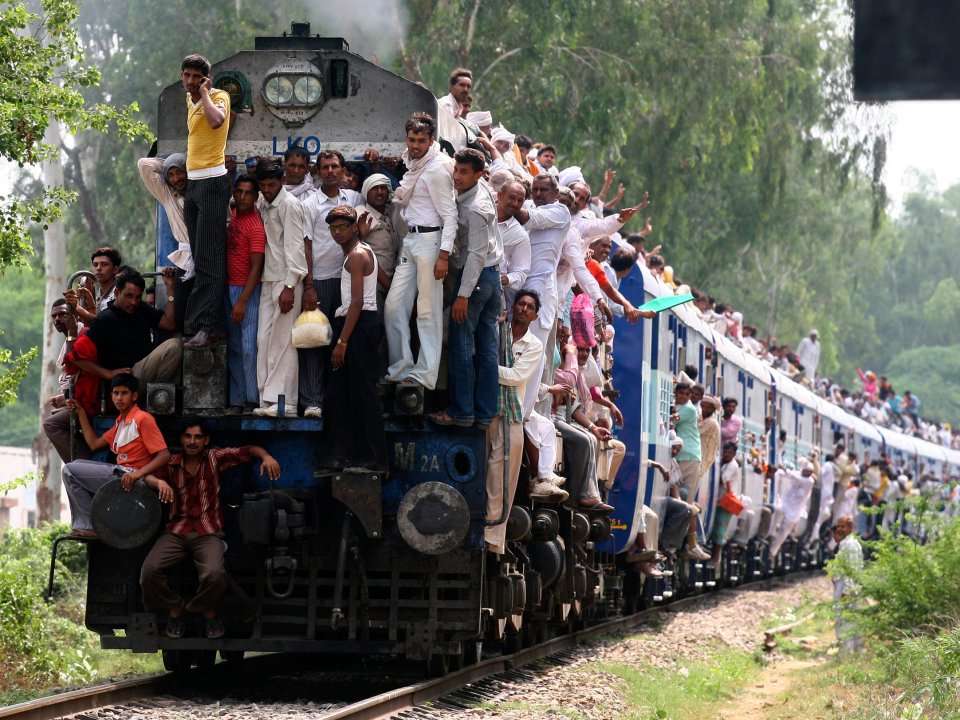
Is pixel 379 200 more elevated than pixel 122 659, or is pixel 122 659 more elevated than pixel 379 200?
pixel 379 200

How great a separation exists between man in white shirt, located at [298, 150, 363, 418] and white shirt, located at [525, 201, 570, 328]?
1.89 meters

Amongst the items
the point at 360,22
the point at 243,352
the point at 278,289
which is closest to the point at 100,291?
the point at 243,352

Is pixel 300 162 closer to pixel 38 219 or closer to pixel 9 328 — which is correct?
pixel 38 219

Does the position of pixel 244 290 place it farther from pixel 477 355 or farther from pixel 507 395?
pixel 507 395

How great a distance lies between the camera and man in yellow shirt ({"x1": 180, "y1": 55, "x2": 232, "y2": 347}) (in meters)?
9.01

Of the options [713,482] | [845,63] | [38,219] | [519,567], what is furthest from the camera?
[845,63]

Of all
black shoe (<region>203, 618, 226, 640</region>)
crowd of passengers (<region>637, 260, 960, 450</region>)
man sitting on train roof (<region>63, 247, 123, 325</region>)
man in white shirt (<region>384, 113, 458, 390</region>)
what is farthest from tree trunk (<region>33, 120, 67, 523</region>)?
man in white shirt (<region>384, 113, 458, 390</region>)

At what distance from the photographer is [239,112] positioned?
31.4ft

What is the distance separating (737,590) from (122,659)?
42.8 feet

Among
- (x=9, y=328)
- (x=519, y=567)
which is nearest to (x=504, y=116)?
(x=519, y=567)

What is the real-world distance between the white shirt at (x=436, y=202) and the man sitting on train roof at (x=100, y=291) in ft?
6.68

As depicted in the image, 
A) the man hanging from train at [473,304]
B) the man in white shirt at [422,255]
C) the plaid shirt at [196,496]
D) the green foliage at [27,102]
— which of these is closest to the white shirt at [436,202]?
the man in white shirt at [422,255]

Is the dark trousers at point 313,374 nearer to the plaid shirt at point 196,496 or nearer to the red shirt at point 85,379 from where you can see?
the plaid shirt at point 196,496

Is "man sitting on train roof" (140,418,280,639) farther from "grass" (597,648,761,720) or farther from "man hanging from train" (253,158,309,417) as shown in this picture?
"grass" (597,648,761,720)
